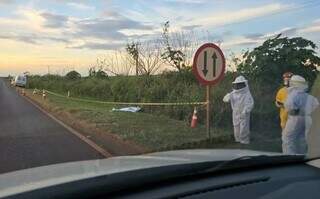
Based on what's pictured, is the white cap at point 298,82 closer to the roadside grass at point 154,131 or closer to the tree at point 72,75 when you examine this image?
the roadside grass at point 154,131

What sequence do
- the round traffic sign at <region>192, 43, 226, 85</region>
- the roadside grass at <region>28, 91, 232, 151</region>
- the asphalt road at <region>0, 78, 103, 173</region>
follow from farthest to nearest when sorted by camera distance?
the round traffic sign at <region>192, 43, 226, 85</region>, the roadside grass at <region>28, 91, 232, 151</region>, the asphalt road at <region>0, 78, 103, 173</region>

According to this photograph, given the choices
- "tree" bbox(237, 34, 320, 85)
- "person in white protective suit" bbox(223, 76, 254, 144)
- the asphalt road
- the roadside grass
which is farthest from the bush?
the asphalt road

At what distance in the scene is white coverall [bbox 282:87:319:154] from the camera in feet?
35.3

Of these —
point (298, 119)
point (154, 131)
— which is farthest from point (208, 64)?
point (298, 119)

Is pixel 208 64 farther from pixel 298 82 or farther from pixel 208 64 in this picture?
pixel 298 82

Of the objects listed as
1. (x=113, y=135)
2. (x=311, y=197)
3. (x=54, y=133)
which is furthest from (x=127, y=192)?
(x=54, y=133)

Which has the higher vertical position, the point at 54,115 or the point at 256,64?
the point at 256,64

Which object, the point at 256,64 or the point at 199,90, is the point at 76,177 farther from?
the point at 199,90

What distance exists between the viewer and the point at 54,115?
26.2 metres

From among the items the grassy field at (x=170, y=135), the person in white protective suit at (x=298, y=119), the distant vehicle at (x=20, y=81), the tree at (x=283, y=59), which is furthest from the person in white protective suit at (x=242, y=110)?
the distant vehicle at (x=20, y=81)

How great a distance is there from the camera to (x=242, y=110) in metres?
14.2

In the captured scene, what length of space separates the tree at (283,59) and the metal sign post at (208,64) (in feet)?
18.8

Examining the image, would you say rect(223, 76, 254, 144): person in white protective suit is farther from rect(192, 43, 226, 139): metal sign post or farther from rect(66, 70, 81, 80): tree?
rect(66, 70, 81, 80): tree

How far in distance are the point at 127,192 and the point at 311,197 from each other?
0.87 meters
